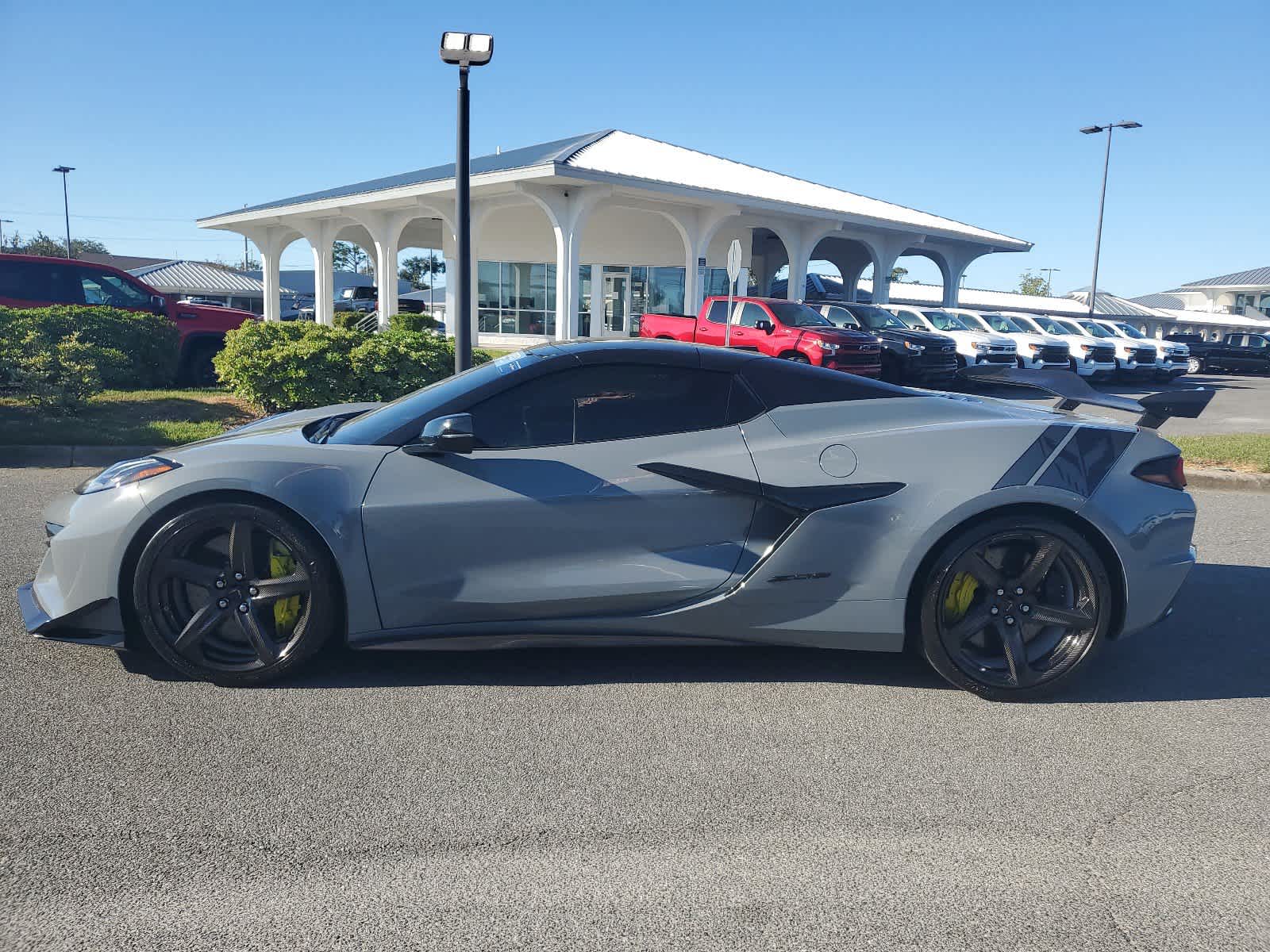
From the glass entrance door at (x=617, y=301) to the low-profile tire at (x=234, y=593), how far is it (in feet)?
97.0

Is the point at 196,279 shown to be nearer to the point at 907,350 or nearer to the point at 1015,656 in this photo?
the point at 907,350

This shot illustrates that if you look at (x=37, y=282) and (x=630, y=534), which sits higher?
(x=37, y=282)

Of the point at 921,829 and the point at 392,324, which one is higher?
the point at 392,324

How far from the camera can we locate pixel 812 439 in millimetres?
3805

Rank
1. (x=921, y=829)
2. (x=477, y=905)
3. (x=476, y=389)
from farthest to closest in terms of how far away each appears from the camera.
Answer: (x=476, y=389) → (x=921, y=829) → (x=477, y=905)

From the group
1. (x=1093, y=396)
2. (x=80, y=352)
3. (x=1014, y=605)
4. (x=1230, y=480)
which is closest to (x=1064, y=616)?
(x=1014, y=605)

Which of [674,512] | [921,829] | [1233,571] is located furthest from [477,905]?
[1233,571]

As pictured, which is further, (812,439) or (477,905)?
(812,439)

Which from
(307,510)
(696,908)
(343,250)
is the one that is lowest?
(696,908)

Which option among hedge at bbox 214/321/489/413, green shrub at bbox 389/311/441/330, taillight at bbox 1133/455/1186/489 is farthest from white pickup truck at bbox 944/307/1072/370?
taillight at bbox 1133/455/1186/489

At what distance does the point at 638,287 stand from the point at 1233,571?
28479mm

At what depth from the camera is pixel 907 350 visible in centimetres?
1905

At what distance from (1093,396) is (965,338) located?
1769 centimetres

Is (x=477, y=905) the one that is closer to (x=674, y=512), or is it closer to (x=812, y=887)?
(x=812, y=887)
